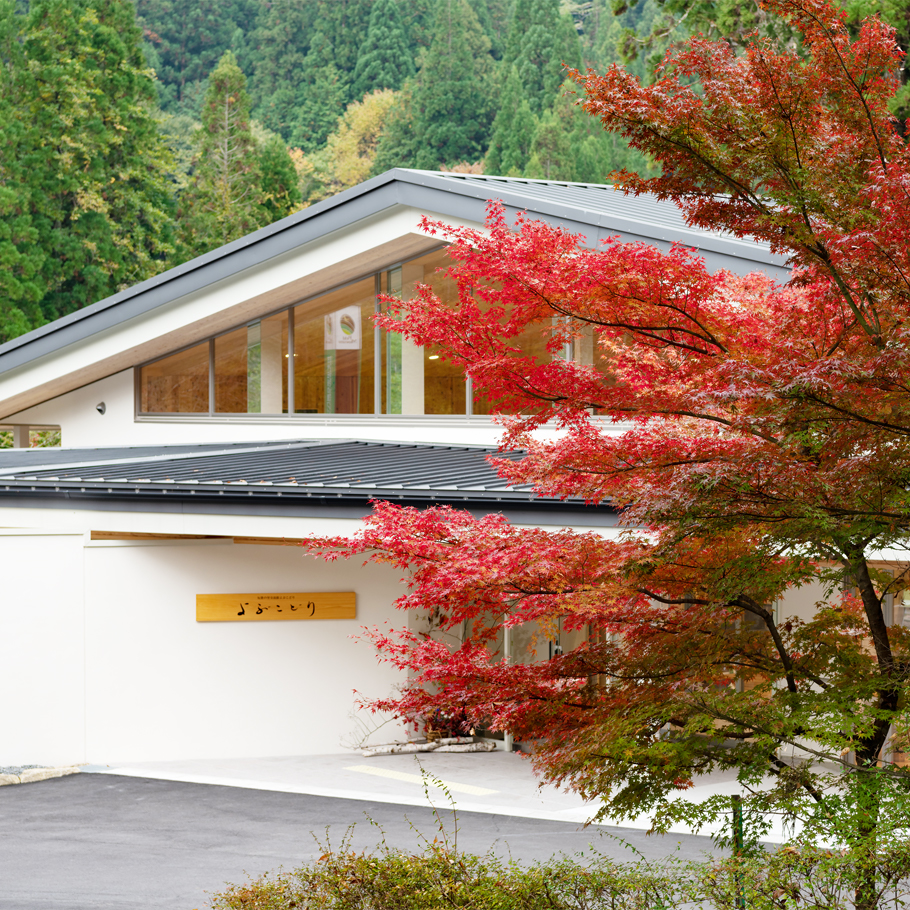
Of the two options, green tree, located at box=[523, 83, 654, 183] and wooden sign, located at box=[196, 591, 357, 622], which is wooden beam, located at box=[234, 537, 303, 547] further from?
green tree, located at box=[523, 83, 654, 183]

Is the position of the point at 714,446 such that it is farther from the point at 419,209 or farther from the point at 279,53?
the point at 279,53

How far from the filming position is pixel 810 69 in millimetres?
5438

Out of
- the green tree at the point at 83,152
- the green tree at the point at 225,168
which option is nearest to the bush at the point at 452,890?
the green tree at the point at 83,152

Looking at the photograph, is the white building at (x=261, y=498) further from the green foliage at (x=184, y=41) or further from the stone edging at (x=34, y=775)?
the green foliage at (x=184, y=41)

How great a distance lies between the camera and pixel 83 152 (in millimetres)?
42438

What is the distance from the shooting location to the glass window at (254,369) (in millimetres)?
18031

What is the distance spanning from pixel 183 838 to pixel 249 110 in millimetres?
57549

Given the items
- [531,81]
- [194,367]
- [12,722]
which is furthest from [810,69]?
[531,81]

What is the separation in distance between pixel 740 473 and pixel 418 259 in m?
12.2

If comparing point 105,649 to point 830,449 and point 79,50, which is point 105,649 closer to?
point 830,449

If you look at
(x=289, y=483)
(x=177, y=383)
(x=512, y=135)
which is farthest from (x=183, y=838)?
(x=512, y=135)

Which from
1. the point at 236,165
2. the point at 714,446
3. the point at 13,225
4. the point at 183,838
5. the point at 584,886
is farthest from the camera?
the point at 236,165

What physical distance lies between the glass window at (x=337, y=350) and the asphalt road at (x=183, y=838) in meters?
7.17

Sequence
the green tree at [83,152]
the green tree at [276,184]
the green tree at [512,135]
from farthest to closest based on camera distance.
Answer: the green tree at [512,135], the green tree at [276,184], the green tree at [83,152]
